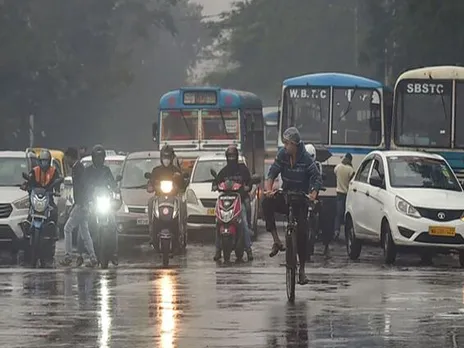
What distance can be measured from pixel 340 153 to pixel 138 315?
20.8m

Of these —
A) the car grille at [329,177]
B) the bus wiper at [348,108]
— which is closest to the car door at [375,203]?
A: the car grille at [329,177]

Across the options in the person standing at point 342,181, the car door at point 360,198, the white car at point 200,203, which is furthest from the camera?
the person standing at point 342,181

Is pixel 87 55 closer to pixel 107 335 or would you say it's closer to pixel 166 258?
pixel 166 258

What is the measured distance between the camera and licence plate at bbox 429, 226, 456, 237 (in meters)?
22.5

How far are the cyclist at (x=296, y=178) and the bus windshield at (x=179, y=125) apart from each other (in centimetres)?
1999

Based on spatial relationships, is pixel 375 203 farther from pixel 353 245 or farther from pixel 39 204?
pixel 39 204

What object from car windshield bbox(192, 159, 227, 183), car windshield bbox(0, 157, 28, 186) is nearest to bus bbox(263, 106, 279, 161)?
car windshield bbox(192, 159, 227, 183)

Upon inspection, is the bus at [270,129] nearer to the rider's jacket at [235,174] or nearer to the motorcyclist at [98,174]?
the rider's jacket at [235,174]

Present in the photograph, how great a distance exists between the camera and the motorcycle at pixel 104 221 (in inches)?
860

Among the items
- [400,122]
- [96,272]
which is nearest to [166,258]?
[96,272]

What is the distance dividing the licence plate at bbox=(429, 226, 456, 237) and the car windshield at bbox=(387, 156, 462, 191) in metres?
1.34

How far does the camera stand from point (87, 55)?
273 ft

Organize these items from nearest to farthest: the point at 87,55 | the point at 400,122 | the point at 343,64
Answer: the point at 400,122 → the point at 87,55 → the point at 343,64

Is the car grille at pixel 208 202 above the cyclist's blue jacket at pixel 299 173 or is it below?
below
